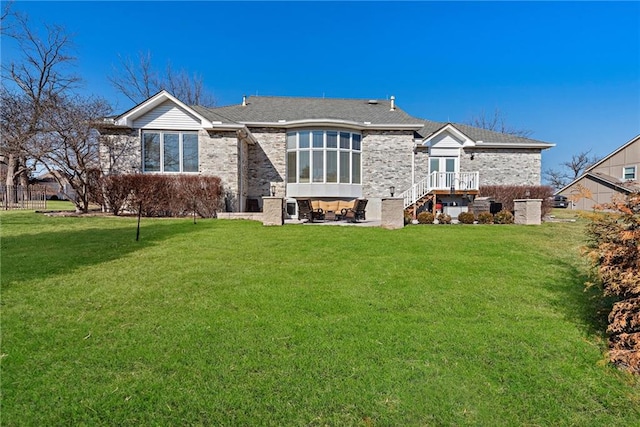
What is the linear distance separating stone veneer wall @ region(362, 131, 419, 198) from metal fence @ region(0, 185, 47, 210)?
1784 cm

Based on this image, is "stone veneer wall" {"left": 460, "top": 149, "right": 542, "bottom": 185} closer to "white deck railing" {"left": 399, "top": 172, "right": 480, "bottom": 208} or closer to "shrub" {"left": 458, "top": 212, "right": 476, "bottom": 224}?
"white deck railing" {"left": 399, "top": 172, "right": 480, "bottom": 208}

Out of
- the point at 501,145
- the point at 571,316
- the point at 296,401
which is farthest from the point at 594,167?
the point at 296,401

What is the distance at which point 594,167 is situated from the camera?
3050cm

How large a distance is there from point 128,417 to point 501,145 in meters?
20.9

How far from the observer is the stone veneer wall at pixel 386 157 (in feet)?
57.1

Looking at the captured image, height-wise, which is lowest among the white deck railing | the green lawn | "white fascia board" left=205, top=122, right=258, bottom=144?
the green lawn

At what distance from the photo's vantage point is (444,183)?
1642 cm

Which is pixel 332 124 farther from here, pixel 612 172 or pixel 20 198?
pixel 612 172

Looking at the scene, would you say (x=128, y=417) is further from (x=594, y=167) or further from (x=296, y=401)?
(x=594, y=167)

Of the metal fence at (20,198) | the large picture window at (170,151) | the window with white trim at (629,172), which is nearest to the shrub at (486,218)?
the large picture window at (170,151)

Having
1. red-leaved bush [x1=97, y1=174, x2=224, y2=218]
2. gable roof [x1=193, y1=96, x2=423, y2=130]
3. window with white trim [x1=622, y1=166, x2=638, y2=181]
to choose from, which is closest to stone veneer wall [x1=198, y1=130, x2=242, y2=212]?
red-leaved bush [x1=97, y1=174, x2=224, y2=218]

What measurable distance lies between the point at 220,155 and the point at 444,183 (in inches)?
439

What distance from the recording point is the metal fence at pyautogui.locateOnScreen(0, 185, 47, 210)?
682 inches

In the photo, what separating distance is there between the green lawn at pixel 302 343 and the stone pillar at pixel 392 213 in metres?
4.44
